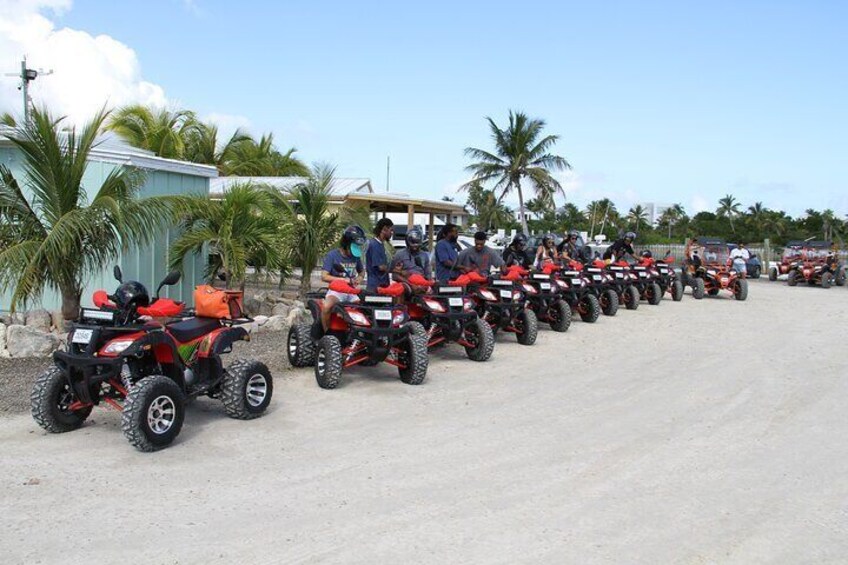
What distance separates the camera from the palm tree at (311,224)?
14.5 metres

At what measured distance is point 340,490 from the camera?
5.30m

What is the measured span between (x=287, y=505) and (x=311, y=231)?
9.81 metres

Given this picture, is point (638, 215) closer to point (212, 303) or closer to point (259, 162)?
point (259, 162)

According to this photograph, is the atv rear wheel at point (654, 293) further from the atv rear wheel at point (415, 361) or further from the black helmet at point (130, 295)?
the black helmet at point (130, 295)

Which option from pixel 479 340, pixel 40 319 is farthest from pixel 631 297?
pixel 40 319

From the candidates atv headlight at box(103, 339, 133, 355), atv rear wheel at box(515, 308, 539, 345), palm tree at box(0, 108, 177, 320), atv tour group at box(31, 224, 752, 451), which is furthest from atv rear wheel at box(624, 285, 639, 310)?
atv headlight at box(103, 339, 133, 355)

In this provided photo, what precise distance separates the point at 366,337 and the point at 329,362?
54cm

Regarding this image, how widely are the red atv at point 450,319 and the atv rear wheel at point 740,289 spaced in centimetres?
1224

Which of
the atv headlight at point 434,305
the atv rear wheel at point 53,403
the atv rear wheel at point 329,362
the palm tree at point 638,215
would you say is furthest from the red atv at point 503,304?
the palm tree at point 638,215

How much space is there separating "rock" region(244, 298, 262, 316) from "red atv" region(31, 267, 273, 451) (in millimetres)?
6388

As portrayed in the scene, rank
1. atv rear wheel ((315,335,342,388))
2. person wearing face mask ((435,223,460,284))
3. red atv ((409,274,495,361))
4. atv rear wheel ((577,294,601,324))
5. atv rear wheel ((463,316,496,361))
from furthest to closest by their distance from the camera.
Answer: atv rear wheel ((577,294,601,324)), person wearing face mask ((435,223,460,284)), atv rear wheel ((463,316,496,361)), red atv ((409,274,495,361)), atv rear wheel ((315,335,342,388))

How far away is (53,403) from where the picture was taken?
20.9 ft

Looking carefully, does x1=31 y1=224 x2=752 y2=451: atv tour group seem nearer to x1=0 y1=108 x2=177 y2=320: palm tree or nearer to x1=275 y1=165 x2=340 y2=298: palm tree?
x1=0 y1=108 x2=177 y2=320: palm tree

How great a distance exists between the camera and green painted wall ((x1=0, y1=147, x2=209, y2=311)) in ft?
38.1
